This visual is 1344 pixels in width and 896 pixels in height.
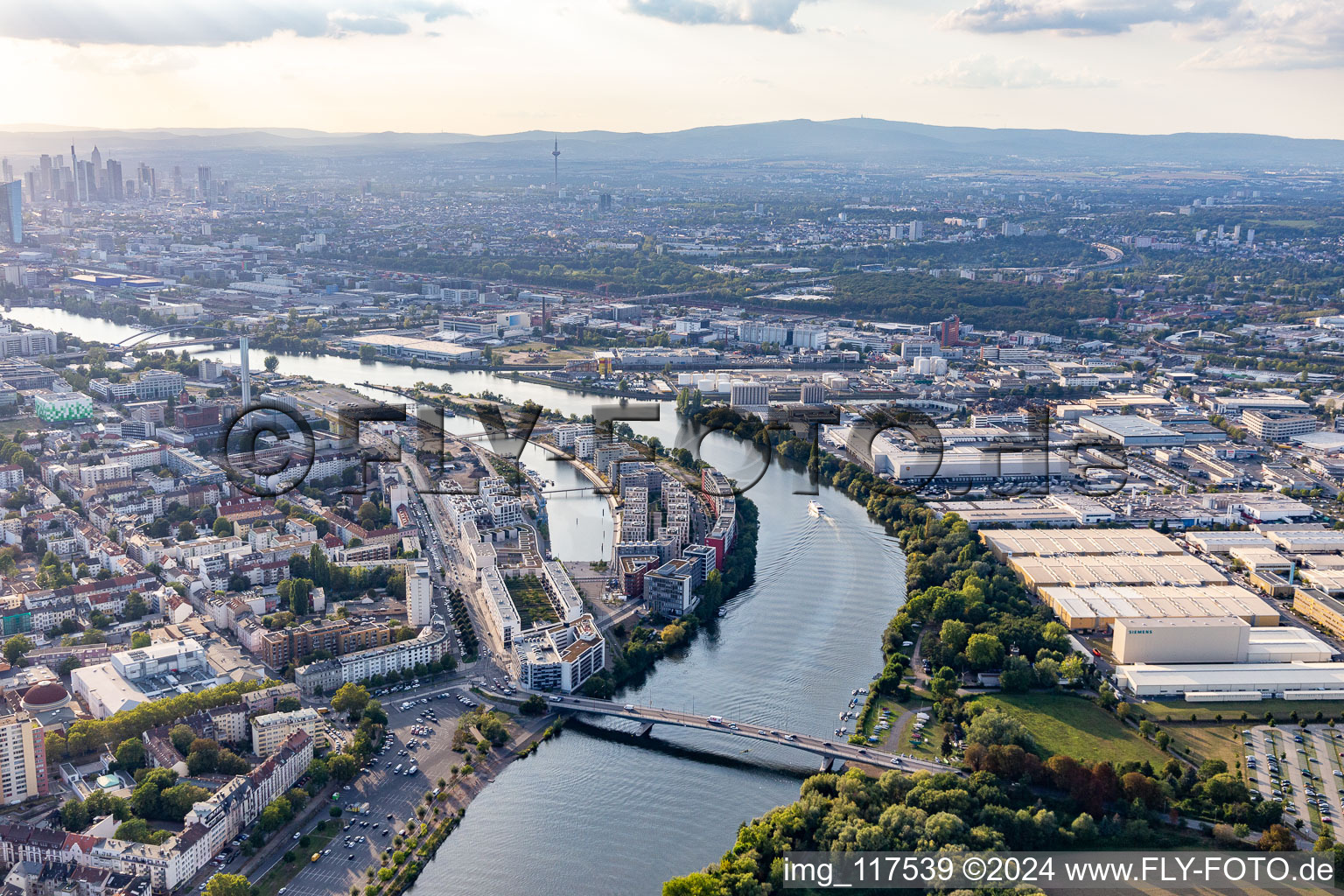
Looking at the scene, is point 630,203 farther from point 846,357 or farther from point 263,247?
point 846,357

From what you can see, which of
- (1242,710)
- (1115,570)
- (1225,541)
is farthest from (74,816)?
(1225,541)

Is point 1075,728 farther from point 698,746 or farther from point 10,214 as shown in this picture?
point 10,214

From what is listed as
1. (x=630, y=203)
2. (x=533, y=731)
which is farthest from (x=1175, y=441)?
(x=630, y=203)

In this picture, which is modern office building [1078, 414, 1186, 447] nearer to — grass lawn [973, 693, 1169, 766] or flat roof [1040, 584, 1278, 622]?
flat roof [1040, 584, 1278, 622]

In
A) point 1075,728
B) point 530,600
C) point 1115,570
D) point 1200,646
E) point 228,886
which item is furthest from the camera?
point 1115,570

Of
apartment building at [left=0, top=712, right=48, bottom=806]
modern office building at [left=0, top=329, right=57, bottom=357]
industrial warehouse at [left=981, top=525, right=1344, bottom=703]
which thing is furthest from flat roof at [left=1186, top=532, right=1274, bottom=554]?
modern office building at [left=0, top=329, right=57, bottom=357]

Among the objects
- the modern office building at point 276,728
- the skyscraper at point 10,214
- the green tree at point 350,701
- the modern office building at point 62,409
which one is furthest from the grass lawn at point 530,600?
the skyscraper at point 10,214
